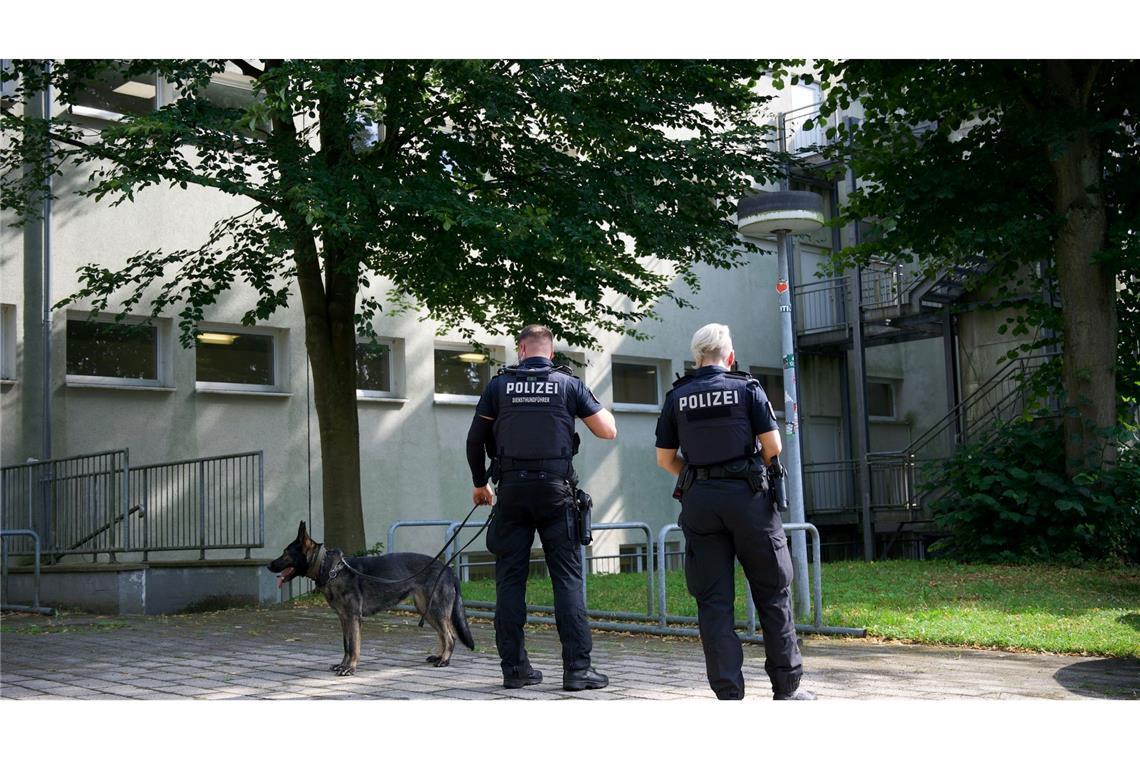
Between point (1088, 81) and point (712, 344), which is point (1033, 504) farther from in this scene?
point (712, 344)

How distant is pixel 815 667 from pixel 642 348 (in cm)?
1496

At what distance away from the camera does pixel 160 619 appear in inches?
469

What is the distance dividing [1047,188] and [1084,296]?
1.62 m

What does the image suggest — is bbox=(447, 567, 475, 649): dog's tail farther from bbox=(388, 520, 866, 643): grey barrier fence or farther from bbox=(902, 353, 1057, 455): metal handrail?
bbox=(902, 353, 1057, 455): metal handrail

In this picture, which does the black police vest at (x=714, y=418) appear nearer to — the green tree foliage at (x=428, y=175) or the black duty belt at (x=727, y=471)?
the black duty belt at (x=727, y=471)

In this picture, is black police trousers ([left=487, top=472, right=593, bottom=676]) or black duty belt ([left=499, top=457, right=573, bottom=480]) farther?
black duty belt ([left=499, top=457, right=573, bottom=480])

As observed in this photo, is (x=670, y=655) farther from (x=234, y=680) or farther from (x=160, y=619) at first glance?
(x=160, y=619)

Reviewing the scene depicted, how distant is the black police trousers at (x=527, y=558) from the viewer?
21.3ft

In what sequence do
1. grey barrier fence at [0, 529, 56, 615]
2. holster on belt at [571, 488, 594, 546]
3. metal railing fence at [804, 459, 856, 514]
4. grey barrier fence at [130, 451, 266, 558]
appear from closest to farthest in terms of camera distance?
holster on belt at [571, 488, 594, 546]
grey barrier fence at [0, 529, 56, 615]
grey barrier fence at [130, 451, 266, 558]
metal railing fence at [804, 459, 856, 514]

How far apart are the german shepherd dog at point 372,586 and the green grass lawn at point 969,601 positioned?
3531 millimetres

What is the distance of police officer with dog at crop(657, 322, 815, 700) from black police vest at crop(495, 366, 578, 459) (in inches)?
33.4

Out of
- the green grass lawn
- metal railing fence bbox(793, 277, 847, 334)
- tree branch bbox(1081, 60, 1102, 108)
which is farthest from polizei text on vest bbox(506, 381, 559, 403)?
metal railing fence bbox(793, 277, 847, 334)

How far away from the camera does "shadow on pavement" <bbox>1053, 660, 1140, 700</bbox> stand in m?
6.83
